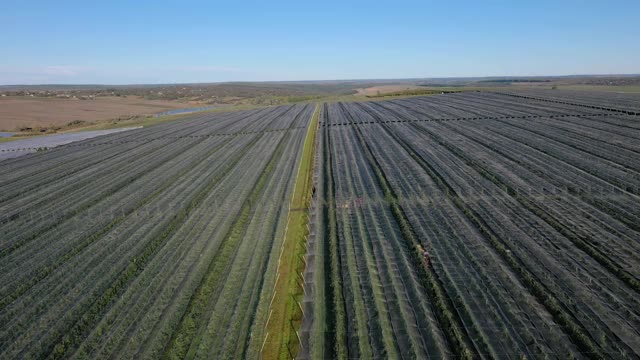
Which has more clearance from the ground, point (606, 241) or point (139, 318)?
point (606, 241)

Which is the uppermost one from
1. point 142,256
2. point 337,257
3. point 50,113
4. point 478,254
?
point 50,113

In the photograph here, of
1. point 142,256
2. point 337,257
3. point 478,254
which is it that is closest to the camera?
point 478,254

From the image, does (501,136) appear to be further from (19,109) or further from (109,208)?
(19,109)

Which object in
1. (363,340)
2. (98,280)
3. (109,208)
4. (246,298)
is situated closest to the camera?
(363,340)

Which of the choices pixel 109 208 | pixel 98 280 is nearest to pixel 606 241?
pixel 98 280

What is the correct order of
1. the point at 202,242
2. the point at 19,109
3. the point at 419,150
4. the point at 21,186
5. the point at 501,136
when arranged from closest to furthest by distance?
the point at 202,242 < the point at 21,186 < the point at 419,150 < the point at 501,136 < the point at 19,109

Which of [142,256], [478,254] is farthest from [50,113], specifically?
[478,254]

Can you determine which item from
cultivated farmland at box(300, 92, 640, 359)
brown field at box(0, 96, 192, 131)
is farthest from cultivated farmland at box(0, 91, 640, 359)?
brown field at box(0, 96, 192, 131)

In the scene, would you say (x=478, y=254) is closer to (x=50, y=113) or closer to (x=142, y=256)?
(x=142, y=256)
